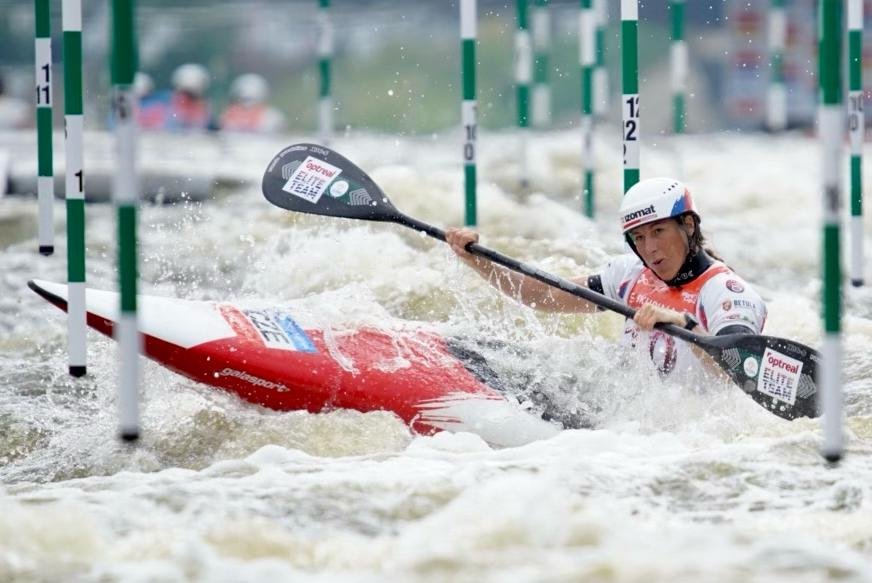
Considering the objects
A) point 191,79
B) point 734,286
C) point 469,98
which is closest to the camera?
point 734,286

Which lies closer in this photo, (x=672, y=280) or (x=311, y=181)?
(x=672, y=280)

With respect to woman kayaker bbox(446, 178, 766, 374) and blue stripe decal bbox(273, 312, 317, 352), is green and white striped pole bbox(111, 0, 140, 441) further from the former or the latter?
woman kayaker bbox(446, 178, 766, 374)

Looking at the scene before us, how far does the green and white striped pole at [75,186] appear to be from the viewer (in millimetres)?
4961

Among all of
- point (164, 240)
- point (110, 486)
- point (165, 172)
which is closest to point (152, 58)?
point (165, 172)

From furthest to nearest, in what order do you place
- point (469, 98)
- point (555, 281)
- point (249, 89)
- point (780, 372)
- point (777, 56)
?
point (249, 89), point (777, 56), point (469, 98), point (555, 281), point (780, 372)

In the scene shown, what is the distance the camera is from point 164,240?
10.1 metres

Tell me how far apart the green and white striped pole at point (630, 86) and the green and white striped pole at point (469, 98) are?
1.48 m

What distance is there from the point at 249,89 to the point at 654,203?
11113 mm

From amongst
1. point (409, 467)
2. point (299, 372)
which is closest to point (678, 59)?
point (299, 372)

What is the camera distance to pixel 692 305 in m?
5.19

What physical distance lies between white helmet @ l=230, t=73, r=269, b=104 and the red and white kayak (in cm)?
1080

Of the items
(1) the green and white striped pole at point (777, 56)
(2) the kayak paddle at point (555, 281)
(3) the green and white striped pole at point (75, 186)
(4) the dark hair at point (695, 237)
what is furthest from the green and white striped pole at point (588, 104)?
(3) the green and white striped pole at point (75, 186)

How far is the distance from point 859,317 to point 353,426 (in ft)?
11.5

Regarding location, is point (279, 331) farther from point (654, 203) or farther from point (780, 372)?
point (780, 372)
